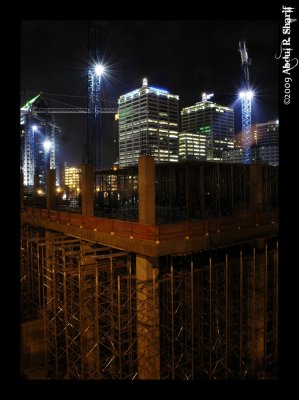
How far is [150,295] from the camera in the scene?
10.6 m

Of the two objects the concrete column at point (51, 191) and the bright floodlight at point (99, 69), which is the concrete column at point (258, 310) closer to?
the concrete column at point (51, 191)

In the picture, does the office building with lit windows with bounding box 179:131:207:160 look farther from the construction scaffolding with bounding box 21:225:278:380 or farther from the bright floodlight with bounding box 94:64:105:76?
the construction scaffolding with bounding box 21:225:278:380

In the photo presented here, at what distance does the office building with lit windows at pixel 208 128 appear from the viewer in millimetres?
118812

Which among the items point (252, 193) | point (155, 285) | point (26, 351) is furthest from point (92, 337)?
point (252, 193)

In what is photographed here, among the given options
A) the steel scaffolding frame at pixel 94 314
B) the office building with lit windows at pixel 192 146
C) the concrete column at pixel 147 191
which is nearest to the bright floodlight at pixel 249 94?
the office building with lit windows at pixel 192 146

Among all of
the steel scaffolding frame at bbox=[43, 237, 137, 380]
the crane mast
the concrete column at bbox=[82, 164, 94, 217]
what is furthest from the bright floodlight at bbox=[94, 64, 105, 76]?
the steel scaffolding frame at bbox=[43, 237, 137, 380]

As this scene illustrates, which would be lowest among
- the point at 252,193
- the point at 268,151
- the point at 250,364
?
the point at 250,364

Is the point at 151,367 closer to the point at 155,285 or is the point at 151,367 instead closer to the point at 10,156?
the point at 155,285

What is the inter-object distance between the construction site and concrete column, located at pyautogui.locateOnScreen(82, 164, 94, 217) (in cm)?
5

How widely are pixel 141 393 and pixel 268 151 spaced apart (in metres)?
97.7

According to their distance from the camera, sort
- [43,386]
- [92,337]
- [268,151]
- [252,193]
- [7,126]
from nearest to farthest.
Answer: [43,386], [7,126], [92,337], [252,193], [268,151]

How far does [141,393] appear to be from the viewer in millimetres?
4098

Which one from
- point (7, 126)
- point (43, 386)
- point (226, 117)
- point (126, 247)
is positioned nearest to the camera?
point (43, 386)

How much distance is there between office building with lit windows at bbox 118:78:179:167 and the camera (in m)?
100
